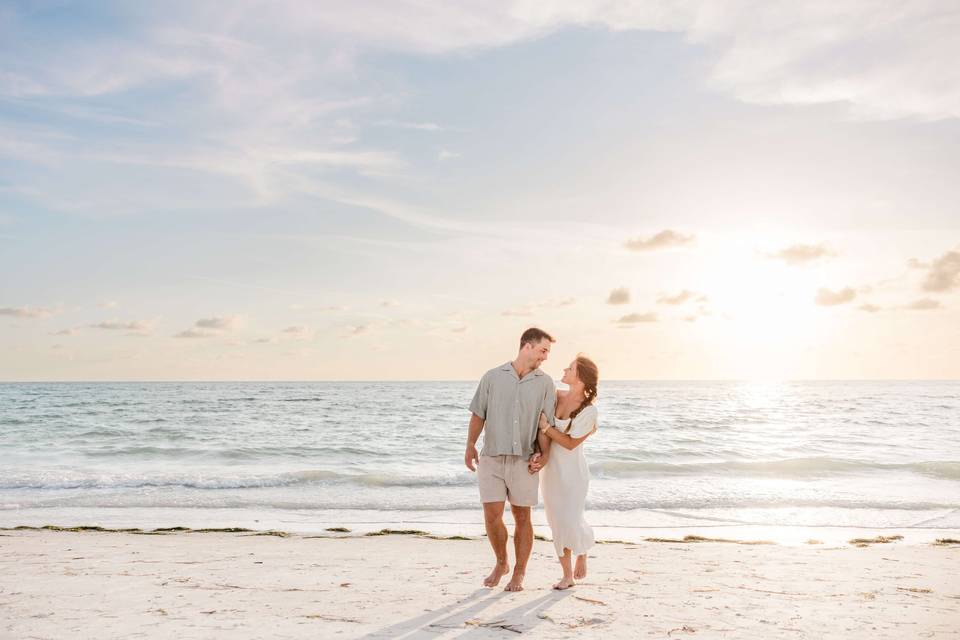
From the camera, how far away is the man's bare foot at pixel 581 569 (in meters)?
6.14

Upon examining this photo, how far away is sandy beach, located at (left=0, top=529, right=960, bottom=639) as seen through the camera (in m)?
4.96

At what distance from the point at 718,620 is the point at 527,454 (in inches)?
73.0

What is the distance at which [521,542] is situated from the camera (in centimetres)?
585

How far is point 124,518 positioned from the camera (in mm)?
10242

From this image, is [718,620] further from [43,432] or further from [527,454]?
[43,432]

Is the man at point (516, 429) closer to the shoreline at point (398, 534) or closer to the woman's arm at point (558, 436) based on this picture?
the woman's arm at point (558, 436)

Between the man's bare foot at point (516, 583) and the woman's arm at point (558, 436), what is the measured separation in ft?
3.87

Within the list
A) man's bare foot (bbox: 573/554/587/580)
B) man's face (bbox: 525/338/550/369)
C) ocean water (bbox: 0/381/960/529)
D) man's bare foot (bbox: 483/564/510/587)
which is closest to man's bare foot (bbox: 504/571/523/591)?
man's bare foot (bbox: 483/564/510/587)

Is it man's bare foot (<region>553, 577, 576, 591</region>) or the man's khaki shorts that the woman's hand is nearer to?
the man's khaki shorts

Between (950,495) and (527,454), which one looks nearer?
(527,454)

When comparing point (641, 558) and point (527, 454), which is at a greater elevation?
point (527, 454)

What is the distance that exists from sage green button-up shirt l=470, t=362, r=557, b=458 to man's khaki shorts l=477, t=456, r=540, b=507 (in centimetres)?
10

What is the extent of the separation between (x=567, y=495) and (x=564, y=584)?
0.77 meters

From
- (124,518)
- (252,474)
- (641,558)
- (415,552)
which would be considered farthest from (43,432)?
(641,558)
